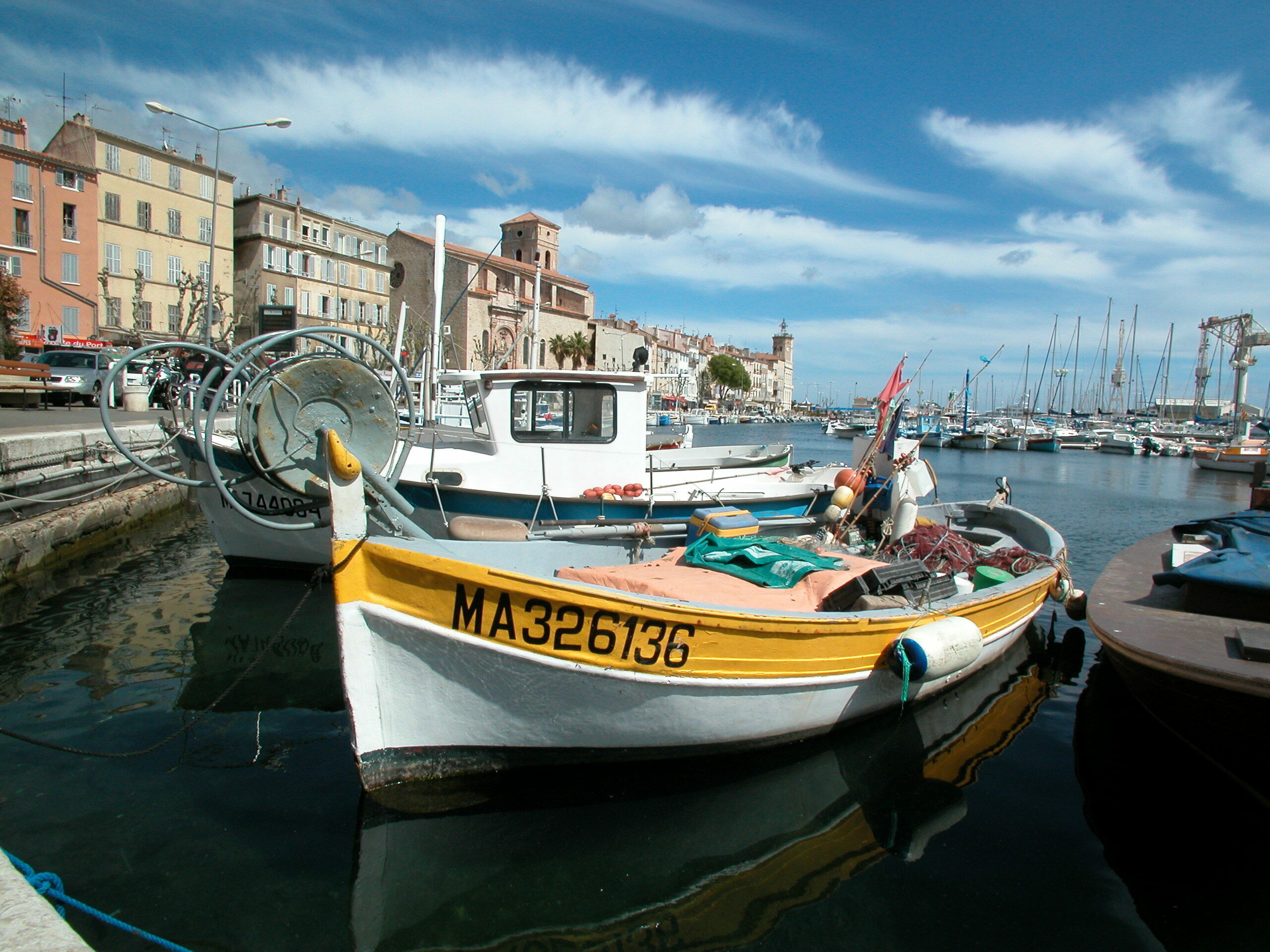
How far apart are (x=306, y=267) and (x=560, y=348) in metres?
26.4

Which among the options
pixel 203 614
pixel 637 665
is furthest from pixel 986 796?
pixel 203 614

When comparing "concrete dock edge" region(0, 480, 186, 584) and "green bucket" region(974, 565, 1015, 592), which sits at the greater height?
"green bucket" region(974, 565, 1015, 592)

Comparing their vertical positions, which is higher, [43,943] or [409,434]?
[409,434]

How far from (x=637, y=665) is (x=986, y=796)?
274cm

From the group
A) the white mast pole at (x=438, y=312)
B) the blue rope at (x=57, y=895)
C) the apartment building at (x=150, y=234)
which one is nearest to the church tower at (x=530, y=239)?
the apartment building at (x=150, y=234)

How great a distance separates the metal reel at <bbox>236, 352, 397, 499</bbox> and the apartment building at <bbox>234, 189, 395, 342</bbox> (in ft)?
129

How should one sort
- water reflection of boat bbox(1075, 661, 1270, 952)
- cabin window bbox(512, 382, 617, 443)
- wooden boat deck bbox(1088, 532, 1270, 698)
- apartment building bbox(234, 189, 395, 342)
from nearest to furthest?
water reflection of boat bbox(1075, 661, 1270, 952)
wooden boat deck bbox(1088, 532, 1270, 698)
cabin window bbox(512, 382, 617, 443)
apartment building bbox(234, 189, 395, 342)

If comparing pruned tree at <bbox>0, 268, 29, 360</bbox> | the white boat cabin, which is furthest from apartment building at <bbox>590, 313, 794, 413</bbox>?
pruned tree at <bbox>0, 268, 29, 360</bbox>

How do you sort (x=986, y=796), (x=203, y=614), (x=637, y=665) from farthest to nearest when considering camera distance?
(x=203, y=614) → (x=986, y=796) → (x=637, y=665)

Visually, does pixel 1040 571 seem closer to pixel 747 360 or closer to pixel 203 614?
pixel 203 614

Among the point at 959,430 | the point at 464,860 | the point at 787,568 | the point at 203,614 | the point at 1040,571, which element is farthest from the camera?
the point at 959,430

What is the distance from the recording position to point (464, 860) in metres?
3.99

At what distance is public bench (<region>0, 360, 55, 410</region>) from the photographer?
17812 millimetres

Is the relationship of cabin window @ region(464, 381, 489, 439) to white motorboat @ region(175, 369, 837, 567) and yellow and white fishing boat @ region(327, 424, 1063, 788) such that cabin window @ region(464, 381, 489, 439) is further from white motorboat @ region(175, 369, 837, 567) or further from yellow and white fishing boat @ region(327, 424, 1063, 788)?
yellow and white fishing boat @ region(327, 424, 1063, 788)
